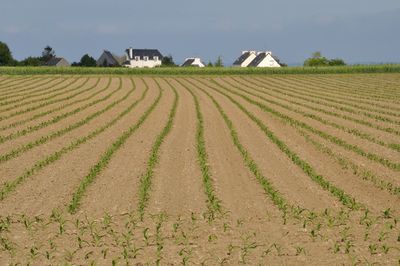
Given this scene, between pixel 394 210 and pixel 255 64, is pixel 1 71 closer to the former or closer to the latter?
pixel 255 64

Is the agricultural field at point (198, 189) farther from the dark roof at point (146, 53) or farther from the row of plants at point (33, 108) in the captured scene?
the dark roof at point (146, 53)

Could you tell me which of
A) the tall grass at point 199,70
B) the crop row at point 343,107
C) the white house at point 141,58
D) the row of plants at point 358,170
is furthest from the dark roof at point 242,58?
the row of plants at point 358,170

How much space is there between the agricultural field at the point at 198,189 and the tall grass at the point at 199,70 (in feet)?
144

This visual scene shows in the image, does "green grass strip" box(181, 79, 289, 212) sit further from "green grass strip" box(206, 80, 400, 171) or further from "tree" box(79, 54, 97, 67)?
"tree" box(79, 54, 97, 67)

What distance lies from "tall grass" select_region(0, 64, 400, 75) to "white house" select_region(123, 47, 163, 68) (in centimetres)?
5395

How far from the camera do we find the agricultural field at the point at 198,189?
966cm

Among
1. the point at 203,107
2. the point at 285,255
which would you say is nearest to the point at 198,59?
the point at 203,107

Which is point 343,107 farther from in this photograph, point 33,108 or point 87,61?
point 87,61

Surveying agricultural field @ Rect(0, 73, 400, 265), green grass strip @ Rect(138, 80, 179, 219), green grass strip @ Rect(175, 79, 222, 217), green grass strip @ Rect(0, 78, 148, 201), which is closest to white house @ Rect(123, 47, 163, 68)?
agricultural field @ Rect(0, 73, 400, 265)

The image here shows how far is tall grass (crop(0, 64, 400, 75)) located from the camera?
226 feet

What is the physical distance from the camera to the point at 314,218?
37.1 feet

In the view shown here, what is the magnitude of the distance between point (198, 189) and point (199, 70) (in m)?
58.3

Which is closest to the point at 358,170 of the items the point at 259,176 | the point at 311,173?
the point at 311,173

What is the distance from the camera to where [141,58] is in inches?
4894
